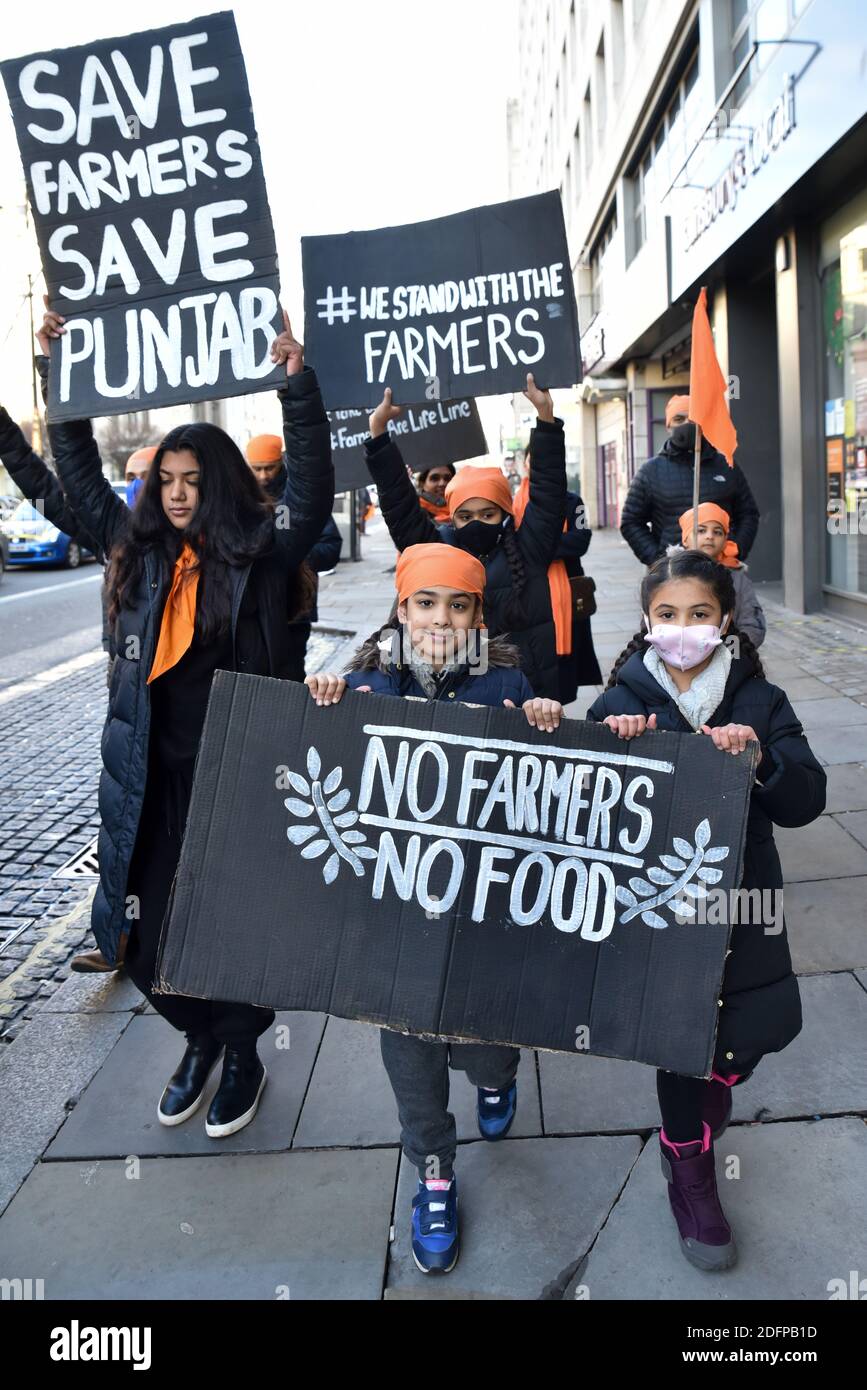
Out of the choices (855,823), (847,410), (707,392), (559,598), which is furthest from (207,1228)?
(847,410)

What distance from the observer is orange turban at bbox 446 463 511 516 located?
13.7 feet

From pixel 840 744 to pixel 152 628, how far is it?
Result: 4.73 metres

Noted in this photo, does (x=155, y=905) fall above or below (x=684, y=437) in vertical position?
below

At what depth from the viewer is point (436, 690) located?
2.86m

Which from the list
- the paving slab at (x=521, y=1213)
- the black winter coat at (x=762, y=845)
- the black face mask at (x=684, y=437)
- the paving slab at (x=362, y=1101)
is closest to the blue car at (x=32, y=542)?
the black face mask at (x=684, y=437)

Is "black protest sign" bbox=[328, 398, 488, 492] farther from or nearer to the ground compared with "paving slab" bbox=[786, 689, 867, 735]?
farther from the ground

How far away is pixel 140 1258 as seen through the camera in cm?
259

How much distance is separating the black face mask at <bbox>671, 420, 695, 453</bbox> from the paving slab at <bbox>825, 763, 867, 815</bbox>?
6.12 feet

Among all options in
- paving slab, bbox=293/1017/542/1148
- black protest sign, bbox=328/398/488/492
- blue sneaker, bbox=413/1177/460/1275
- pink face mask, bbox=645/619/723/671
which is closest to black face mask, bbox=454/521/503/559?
pink face mask, bbox=645/619/723/671

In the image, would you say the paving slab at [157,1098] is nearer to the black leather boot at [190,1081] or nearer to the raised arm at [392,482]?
the black leather boot at [190,1081]

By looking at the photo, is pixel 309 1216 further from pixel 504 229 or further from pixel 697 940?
pixel 504 229

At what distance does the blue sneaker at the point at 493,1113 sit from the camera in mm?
2979

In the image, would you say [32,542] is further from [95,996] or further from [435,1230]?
[435,1230]

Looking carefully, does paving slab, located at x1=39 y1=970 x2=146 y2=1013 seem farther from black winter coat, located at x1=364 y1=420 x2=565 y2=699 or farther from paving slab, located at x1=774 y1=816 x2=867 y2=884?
paving slab, located at x1=774 y1=816 x2=867 y2=884
